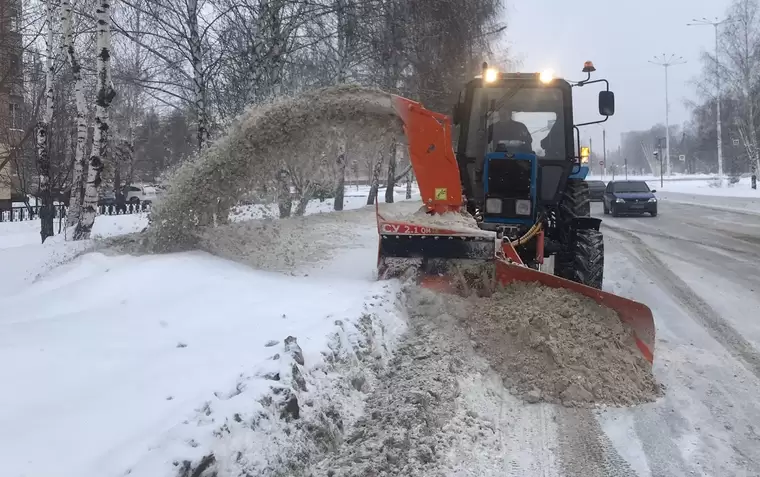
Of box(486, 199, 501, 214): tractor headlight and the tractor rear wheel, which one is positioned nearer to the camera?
the tractor rear wheel

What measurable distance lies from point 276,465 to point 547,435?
177 centimetres

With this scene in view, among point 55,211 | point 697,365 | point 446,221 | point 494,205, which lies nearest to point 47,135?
point 55,211

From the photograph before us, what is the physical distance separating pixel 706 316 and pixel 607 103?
2689 millimetres

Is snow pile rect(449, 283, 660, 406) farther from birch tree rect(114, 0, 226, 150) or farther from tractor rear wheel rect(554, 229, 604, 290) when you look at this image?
birch tree rect(114, 0, 226, 150)

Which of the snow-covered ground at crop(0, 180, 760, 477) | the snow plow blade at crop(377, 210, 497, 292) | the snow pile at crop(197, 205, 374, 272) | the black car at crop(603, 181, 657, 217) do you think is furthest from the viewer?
the black car at crop(603, 181, 657, 217)

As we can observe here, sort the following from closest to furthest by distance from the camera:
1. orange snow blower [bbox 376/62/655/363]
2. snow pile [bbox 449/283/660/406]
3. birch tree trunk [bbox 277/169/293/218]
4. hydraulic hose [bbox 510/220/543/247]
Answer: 1. snow pile [bbox 449/283/660/406]
2. orange snow blower [bbox 376/62/655/363]
3. hydraulic hose [bbox 510/220/543/247]
4. birch tree trunk [bbox 277/169/293/218]

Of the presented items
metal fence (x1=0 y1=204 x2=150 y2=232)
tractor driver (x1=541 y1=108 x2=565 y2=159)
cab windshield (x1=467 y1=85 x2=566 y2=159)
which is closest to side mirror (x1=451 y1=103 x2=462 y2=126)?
cab windshield (x1=467 y1=85 x2=566 y2=159)

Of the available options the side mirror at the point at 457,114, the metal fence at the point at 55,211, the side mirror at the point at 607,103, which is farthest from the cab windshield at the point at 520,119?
the metal fence at the point at 55,211

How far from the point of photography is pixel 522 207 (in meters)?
7.04

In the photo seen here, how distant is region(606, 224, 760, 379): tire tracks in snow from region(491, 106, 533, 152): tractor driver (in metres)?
2.73

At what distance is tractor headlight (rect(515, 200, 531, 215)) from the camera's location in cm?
702

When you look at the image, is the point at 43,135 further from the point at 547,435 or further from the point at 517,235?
the point at 547,435

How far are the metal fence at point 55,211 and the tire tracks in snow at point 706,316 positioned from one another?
19.8 metres

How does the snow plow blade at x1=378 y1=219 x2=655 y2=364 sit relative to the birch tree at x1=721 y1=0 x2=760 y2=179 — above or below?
below
